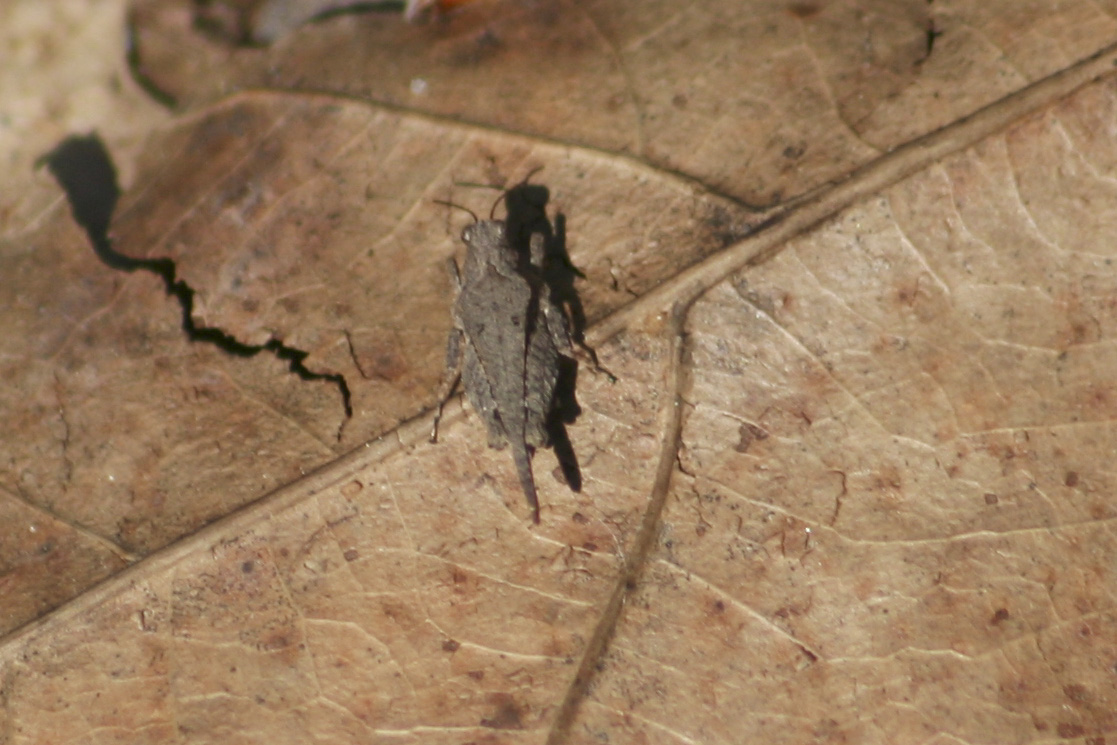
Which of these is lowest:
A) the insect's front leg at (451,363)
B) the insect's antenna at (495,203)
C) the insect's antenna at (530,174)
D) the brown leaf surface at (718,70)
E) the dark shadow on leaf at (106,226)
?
the dark shadow on leaf at (106,226)

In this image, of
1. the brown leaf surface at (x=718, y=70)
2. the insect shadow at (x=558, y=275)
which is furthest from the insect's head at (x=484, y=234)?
the brown leaf surface at (x=718, y=70)

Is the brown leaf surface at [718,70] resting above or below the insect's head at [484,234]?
above

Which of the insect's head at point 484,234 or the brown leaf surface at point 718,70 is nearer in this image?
the brown leaf surface at point 718,70

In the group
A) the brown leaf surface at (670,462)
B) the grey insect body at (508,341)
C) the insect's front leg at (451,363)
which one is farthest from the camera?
the insect's front leg at (451,363)

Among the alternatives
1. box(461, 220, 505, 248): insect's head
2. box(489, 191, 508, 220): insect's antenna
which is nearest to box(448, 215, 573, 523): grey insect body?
box(461, 220, 505, 248): insect's head

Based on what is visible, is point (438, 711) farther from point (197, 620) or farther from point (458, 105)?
point (458, 105)

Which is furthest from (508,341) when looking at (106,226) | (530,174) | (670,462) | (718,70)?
(106,226)

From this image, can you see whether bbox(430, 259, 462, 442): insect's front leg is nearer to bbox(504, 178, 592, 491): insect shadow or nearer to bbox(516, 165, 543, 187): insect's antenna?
bbox(504, 178, 592, 491): insect shadow

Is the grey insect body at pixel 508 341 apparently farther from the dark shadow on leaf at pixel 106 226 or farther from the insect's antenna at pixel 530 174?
the dark shadow on leaf at pixel 106 226
